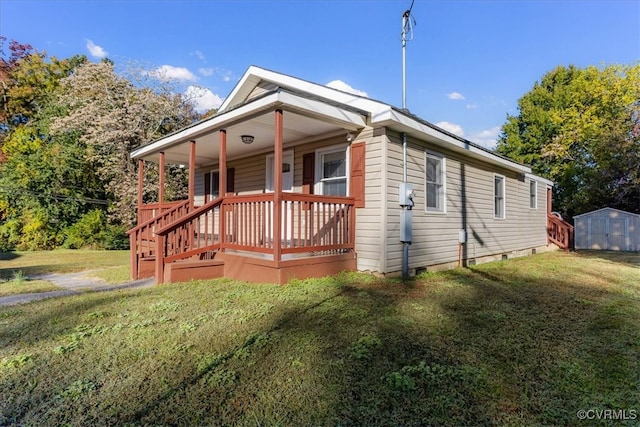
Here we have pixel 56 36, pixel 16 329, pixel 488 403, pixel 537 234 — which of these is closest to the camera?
pixel 488 403

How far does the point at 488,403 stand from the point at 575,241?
1569cm

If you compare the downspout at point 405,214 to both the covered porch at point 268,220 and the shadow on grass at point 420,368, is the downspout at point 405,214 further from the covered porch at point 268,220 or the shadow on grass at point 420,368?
the shadow on grass at point 420,368

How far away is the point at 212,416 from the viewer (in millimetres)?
2016

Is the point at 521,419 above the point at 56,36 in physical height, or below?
below

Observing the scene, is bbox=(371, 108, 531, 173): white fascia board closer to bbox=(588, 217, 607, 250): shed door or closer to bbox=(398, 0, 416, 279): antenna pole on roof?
bbox=(398, 0, 416, 279): antenna pole on roof

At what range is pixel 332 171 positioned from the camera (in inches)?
275

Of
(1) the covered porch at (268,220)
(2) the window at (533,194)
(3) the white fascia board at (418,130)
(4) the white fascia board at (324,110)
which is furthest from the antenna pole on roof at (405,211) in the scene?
(2) the window at (533,194)

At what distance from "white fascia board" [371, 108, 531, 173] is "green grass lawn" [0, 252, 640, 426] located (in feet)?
9.38

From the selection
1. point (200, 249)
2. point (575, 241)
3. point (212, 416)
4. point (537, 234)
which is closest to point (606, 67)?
point (575, 241)

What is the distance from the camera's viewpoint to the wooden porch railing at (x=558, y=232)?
1308cm

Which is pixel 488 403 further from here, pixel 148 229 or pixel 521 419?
pixel 148 229

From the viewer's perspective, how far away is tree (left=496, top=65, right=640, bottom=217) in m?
15.3

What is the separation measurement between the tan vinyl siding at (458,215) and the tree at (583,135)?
730 centimetres

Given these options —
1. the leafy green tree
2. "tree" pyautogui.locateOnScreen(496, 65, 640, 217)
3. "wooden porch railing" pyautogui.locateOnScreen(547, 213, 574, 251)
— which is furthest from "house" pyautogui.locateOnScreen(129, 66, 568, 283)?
"tree" pyautogui.locateOnScreen(496, 65, 640, 217)
